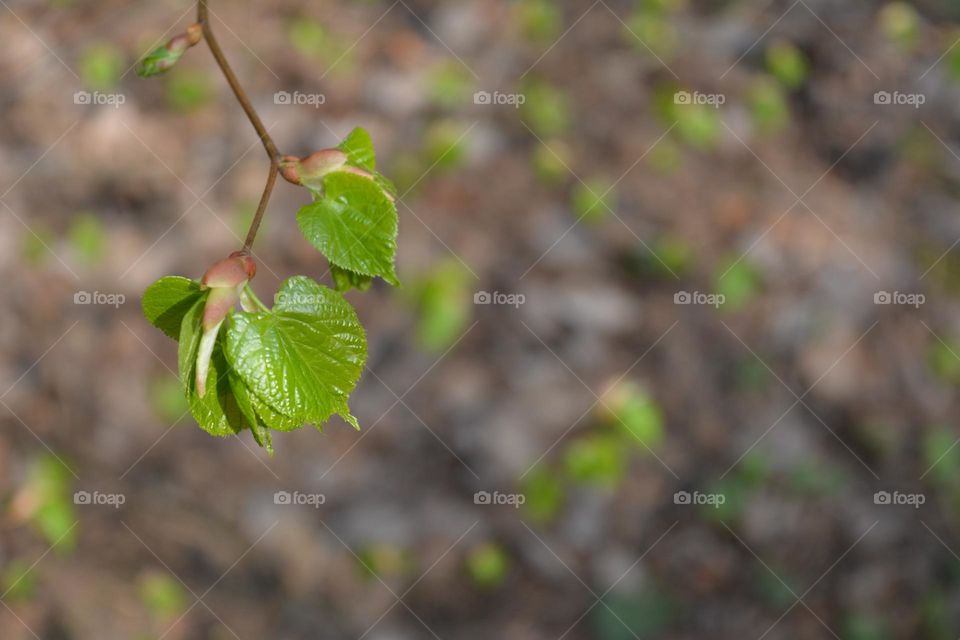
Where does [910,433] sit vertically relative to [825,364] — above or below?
below

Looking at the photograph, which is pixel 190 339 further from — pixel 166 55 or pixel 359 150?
pixel 166 55

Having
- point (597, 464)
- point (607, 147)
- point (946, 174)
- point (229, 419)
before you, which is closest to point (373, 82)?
point (607, 147)

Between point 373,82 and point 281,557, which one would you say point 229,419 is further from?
point 373,82

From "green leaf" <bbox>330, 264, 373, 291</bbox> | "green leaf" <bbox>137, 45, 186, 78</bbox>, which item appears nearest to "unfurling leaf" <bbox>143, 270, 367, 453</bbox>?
"green leaf" <bbox>330, 264, 373, 291</bbox>

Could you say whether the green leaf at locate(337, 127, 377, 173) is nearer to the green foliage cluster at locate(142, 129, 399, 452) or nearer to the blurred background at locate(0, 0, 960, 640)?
the green foliage cluster at locate(142, 129, 399, 452)

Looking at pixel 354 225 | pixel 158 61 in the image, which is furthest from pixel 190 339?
pixel 158 61

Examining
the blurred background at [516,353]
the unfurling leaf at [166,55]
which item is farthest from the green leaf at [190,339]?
the blurred background at [516,353]
